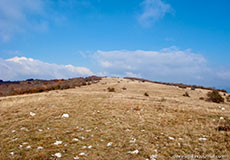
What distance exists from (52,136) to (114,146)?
3494 mm

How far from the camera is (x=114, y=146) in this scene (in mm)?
6676

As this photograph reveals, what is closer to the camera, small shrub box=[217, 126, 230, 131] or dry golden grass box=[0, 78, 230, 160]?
dry golden grass box=[0, 78, 230, 160]

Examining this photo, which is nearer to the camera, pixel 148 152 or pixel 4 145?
pixel 148 152

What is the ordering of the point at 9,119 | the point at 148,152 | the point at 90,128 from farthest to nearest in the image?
the point at 9,119 → the point at 90,128 → the point at 148,152

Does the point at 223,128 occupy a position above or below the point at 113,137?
above

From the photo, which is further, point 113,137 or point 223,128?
point 223,128

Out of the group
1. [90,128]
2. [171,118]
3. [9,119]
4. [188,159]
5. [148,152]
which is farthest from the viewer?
[9,119]

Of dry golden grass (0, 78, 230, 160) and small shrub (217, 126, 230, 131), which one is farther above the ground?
small shrub (217, 126, 230, 131)

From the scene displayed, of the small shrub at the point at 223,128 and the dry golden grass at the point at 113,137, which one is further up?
the small shrub at the point at 223,128

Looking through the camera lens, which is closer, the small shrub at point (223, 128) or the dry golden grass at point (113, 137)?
the dry golden grass at point (113, 137)

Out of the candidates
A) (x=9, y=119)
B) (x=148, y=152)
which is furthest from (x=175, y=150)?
(x=9, y=119)

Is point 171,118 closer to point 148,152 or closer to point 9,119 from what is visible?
point 148,152

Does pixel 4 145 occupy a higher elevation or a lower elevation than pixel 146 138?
lower

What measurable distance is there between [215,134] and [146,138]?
355 cm
